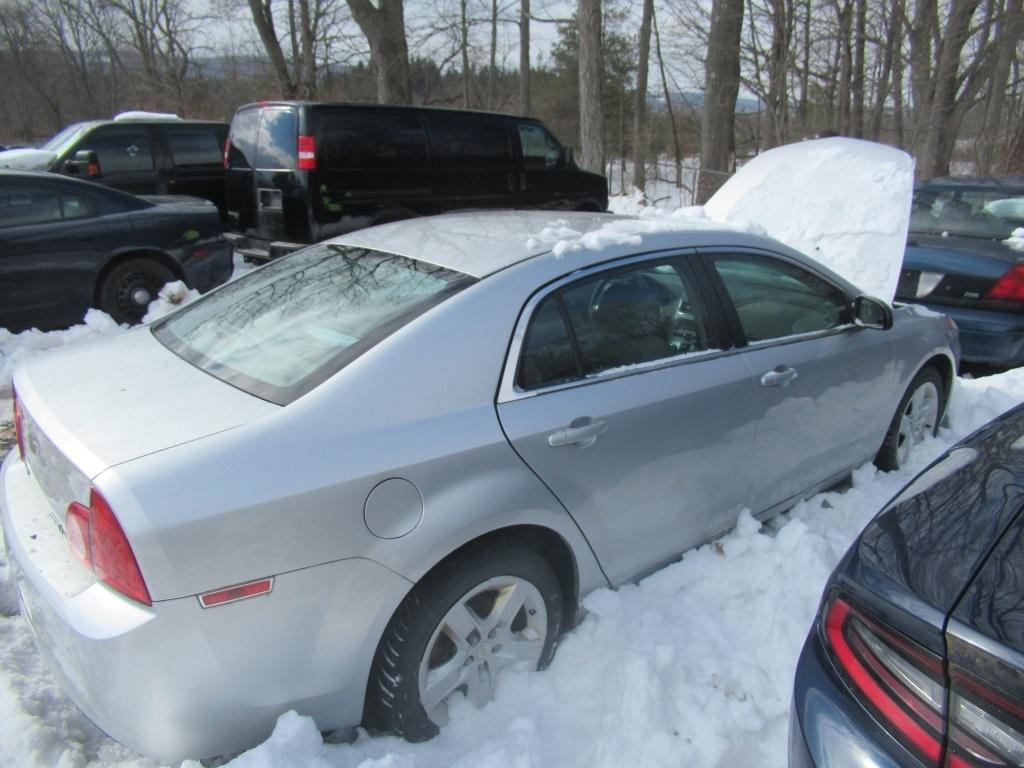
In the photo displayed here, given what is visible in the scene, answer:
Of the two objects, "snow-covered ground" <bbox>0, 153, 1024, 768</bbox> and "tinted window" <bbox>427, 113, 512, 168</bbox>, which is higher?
"tinted window" <bbox>427, 113, 512, 168</bbox>

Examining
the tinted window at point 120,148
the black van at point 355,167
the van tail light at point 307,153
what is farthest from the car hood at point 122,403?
the tinted window at point 120,148

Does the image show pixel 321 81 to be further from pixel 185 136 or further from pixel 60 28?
pixel 60 28

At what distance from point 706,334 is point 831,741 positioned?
1653mm

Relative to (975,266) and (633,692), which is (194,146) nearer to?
(975,266)

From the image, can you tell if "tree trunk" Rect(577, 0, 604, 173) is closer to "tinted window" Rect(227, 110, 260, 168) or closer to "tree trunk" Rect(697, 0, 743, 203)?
"tree trunk" Rect(697, 0, 743, 203)

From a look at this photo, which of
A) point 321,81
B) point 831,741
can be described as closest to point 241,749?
point 831,741

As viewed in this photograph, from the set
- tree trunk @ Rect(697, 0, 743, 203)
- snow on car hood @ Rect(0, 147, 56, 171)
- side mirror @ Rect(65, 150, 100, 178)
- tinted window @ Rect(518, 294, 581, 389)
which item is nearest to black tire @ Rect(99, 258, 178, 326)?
snow on car hood @ Rect(0, 147, 56, 171)

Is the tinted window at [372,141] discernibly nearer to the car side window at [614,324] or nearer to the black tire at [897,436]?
the car side window at [614,324]

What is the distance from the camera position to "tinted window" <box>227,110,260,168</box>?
8219mm

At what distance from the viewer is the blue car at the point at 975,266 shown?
5.50 m

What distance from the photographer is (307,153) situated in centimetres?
780

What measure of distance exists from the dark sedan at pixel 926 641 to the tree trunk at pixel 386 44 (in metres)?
16.5

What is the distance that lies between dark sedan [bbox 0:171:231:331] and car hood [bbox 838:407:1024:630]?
20.9 ft

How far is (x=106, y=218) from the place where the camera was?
252 inches
